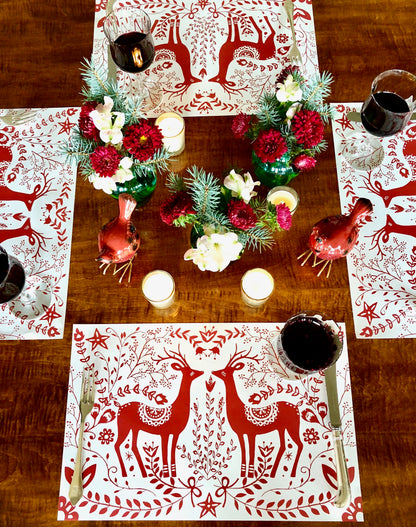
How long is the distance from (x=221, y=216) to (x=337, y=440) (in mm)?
449

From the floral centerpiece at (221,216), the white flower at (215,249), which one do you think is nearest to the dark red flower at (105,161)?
the floral centerpiece at (221,216)

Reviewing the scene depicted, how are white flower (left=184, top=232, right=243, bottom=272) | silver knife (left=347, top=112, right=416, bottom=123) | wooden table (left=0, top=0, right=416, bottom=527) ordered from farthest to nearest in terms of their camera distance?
silver knife (left=347, top=112, right=416, bottom=123) < wooden table (left=0, top=0, right=416, bottom=527) < white flower (left=184, top=232, right=243, bottom=272)

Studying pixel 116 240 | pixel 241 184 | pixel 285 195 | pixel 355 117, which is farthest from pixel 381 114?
pixel 116 240

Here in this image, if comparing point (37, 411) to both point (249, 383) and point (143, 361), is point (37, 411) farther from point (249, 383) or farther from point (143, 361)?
point (249, 383)

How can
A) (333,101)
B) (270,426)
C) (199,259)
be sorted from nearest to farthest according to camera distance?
(199,259) → (270,426) → (333,101)

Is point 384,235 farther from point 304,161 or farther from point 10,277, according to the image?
point 10,277

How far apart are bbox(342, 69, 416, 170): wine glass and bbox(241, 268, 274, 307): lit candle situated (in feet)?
1.10

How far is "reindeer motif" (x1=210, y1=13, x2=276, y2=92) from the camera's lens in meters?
1.09

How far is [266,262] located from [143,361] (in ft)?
1.04

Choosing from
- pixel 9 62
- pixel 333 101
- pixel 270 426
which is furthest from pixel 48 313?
pixel 333 101

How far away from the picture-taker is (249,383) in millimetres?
850

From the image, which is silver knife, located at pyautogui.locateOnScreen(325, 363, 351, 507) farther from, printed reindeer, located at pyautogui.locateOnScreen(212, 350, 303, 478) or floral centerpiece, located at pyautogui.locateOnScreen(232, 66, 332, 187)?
floral centerpiece, located at pyautogui.locateOnScreen(232, 66, 332, 187)

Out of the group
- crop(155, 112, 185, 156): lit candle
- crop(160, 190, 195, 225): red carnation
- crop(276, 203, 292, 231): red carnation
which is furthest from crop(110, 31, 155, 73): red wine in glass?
crop(276, 203, 292, 231): red carnation

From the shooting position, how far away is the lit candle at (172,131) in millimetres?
954
